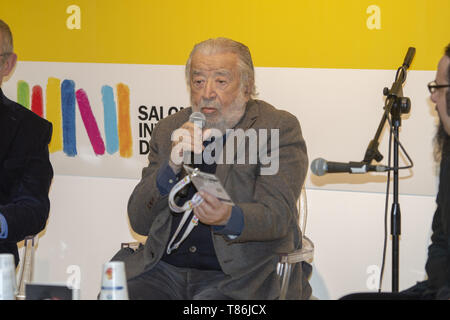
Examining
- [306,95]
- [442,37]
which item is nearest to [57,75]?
[306,95]

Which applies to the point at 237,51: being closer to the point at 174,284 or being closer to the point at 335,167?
the point at 335,167

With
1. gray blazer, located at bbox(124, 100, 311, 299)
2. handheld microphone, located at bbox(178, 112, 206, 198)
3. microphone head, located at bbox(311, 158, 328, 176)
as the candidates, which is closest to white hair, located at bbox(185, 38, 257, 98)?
gray blazer, located at bbox(124, 100, 311, 299)

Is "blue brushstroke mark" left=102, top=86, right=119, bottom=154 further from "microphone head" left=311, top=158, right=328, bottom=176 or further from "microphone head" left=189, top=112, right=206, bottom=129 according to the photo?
"microphone head" left=311, top=158, right=328, bottom=176

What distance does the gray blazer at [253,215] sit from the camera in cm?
301

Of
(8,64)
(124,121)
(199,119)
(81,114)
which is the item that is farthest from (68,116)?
(199,119)

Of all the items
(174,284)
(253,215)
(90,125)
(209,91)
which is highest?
(209,91)

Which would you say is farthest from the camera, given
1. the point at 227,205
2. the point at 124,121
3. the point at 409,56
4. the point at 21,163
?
the point at 124,121

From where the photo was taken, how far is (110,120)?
14.7 ft

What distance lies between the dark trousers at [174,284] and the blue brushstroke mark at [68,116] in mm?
1674

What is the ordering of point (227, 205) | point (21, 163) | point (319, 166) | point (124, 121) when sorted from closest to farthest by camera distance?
point (227, 205), point (319, 166), point (21, 163), point (124, 121)

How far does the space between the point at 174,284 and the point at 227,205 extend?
0.57 meters

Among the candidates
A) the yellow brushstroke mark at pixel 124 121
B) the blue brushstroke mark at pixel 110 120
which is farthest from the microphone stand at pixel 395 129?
the blue brushstroke mark at pixel 110 120

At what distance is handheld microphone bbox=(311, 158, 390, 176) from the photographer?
2.91m
